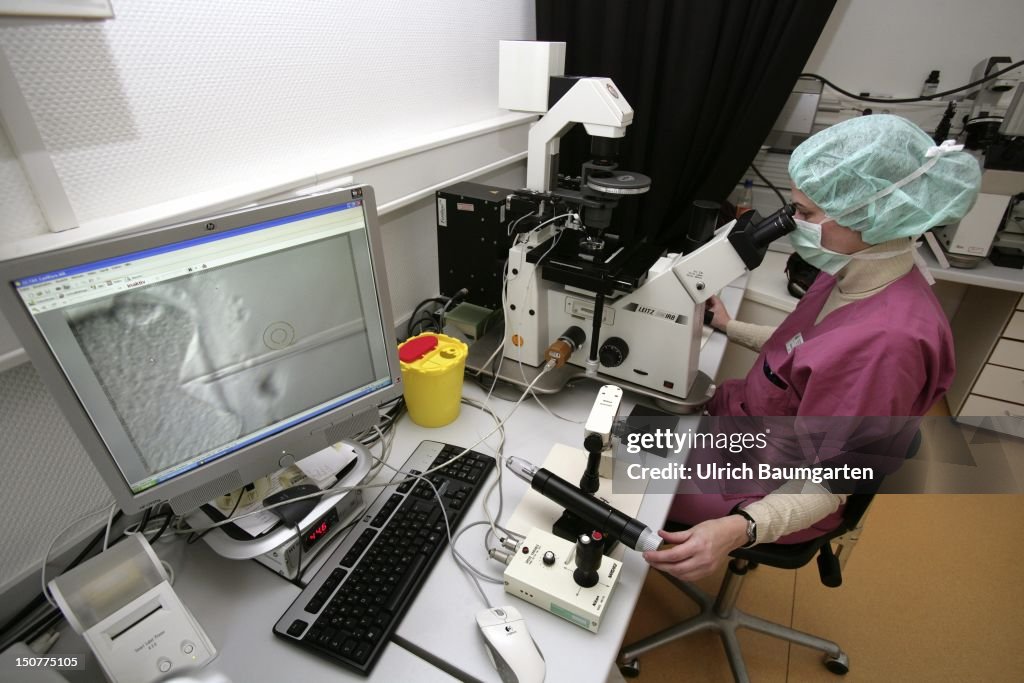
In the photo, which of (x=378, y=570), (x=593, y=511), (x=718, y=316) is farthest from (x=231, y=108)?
(x=718, y=316)

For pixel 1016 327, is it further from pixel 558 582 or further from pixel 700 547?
pixel 558 582

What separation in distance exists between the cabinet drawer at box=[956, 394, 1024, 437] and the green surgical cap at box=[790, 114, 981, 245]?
1594mm

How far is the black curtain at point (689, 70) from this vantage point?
1699 millimetres

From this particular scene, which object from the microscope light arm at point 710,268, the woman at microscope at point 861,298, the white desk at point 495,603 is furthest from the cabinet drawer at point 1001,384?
the white desk at point 495,603

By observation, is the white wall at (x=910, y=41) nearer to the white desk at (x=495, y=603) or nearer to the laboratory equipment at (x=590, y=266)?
the laboratory equipment at (x=590, y=266)

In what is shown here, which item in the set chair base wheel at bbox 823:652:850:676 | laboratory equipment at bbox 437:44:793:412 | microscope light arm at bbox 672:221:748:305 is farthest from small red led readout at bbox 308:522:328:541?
chair base wheel at bbox 823:652:850:676

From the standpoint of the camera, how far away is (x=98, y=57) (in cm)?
73

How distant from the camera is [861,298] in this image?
992mm

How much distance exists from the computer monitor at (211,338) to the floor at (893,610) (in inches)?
49.6

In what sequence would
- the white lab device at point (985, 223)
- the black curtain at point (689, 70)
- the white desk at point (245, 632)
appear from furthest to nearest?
1. the white lab device at point (985, 223)
2. the black curtain at point (689, 70)
3. the white desk at point (245, 632)

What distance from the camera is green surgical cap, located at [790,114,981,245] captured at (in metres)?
0.90

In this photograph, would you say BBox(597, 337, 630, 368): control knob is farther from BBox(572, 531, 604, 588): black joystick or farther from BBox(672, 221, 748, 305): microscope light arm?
BBox(572, 531, 604, 588): black joystick

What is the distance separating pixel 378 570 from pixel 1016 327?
258 centimetres

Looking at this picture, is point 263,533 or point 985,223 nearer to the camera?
point 263,533
